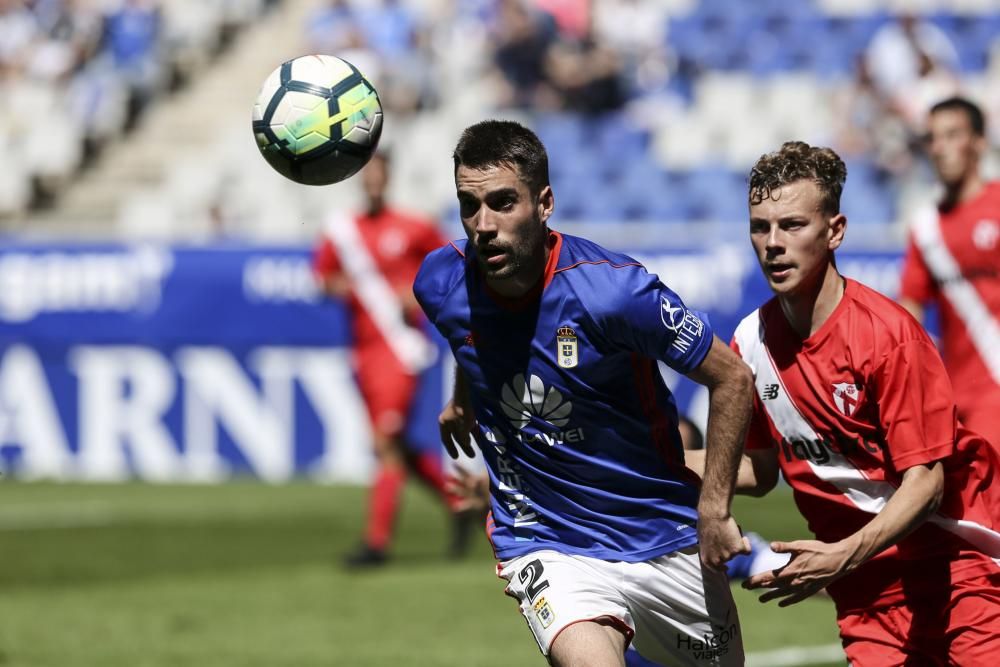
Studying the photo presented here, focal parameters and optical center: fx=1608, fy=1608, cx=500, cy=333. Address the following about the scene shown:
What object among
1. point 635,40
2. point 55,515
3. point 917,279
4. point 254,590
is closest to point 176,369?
point 55,515

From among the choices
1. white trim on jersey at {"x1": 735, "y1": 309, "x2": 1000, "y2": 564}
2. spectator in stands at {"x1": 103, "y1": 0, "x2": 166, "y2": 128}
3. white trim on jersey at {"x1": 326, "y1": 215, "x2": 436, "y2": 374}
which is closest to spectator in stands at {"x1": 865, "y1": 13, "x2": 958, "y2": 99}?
white trim on jersey at {"x1": 326, "y1": 215, "x2": 436, "y2": 374}

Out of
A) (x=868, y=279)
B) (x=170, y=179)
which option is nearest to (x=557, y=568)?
(x=868, y=279)

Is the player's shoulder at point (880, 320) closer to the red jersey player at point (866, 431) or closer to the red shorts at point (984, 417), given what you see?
the red jersey player at point (866, 431)

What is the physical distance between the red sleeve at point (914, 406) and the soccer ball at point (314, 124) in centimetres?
217

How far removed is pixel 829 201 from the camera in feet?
16.8

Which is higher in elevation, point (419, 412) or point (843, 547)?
point (843, 547)

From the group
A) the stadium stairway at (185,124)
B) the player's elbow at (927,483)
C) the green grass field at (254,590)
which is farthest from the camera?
the stadium stairway at (185,124)

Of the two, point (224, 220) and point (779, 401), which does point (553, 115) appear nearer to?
point (224, 220)

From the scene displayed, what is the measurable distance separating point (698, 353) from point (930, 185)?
1269cm

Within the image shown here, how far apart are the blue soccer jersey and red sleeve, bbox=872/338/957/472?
58cm

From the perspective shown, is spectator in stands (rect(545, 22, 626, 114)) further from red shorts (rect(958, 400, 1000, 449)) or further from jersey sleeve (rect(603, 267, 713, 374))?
jersey sleeve (rect(603, 267, 713, 374))

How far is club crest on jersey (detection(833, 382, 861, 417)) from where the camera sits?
5.07 m

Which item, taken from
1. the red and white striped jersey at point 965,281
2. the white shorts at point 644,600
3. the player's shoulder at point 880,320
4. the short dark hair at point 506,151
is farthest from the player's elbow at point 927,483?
the red and white striped jersey at point 965,281

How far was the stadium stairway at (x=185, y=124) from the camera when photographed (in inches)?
869
